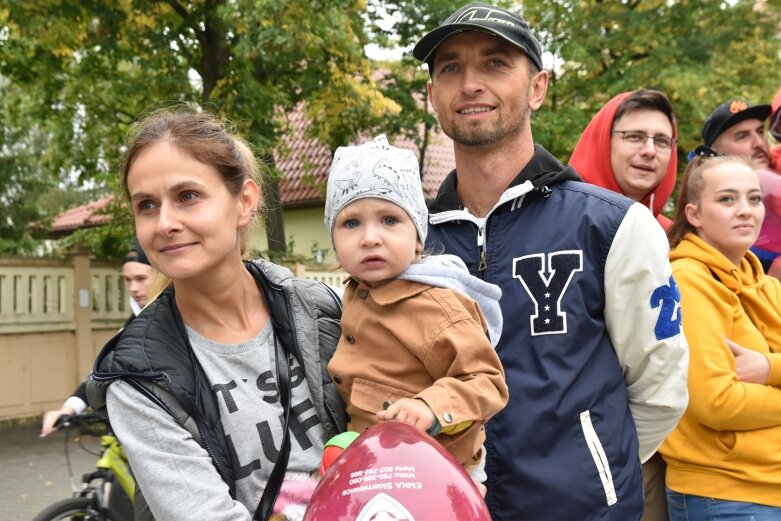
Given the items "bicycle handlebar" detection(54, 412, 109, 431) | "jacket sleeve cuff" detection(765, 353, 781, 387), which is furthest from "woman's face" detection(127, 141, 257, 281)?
"bicycle handlebar" detection(54, 412, 109, 431)

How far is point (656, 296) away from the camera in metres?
2.42

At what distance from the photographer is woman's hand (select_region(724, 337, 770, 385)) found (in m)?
2.89

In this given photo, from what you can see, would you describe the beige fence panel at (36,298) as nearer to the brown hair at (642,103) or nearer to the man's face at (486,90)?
the brown hair at (642,103)

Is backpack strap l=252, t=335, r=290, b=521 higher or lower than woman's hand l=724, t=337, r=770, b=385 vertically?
lower

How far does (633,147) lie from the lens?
3.55 metres

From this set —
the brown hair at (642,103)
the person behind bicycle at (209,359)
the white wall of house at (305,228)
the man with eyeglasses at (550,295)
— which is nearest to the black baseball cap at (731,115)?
the brown hair at (642,103)

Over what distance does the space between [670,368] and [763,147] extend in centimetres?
265

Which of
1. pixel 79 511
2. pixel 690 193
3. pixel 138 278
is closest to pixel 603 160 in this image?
pixel 690 193

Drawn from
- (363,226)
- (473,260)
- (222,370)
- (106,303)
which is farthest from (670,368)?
(106,303)

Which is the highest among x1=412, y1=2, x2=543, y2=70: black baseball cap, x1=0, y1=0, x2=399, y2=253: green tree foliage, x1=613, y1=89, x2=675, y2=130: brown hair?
x1=0, y1=0, x2=399, y2=253: green tree foliage

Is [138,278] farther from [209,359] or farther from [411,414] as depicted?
[411,414]

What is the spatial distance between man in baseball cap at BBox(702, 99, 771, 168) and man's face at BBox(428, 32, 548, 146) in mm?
2434

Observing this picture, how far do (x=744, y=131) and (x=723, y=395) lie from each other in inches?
90.7

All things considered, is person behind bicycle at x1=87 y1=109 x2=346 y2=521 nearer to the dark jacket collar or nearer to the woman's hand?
the dark jacket collar
